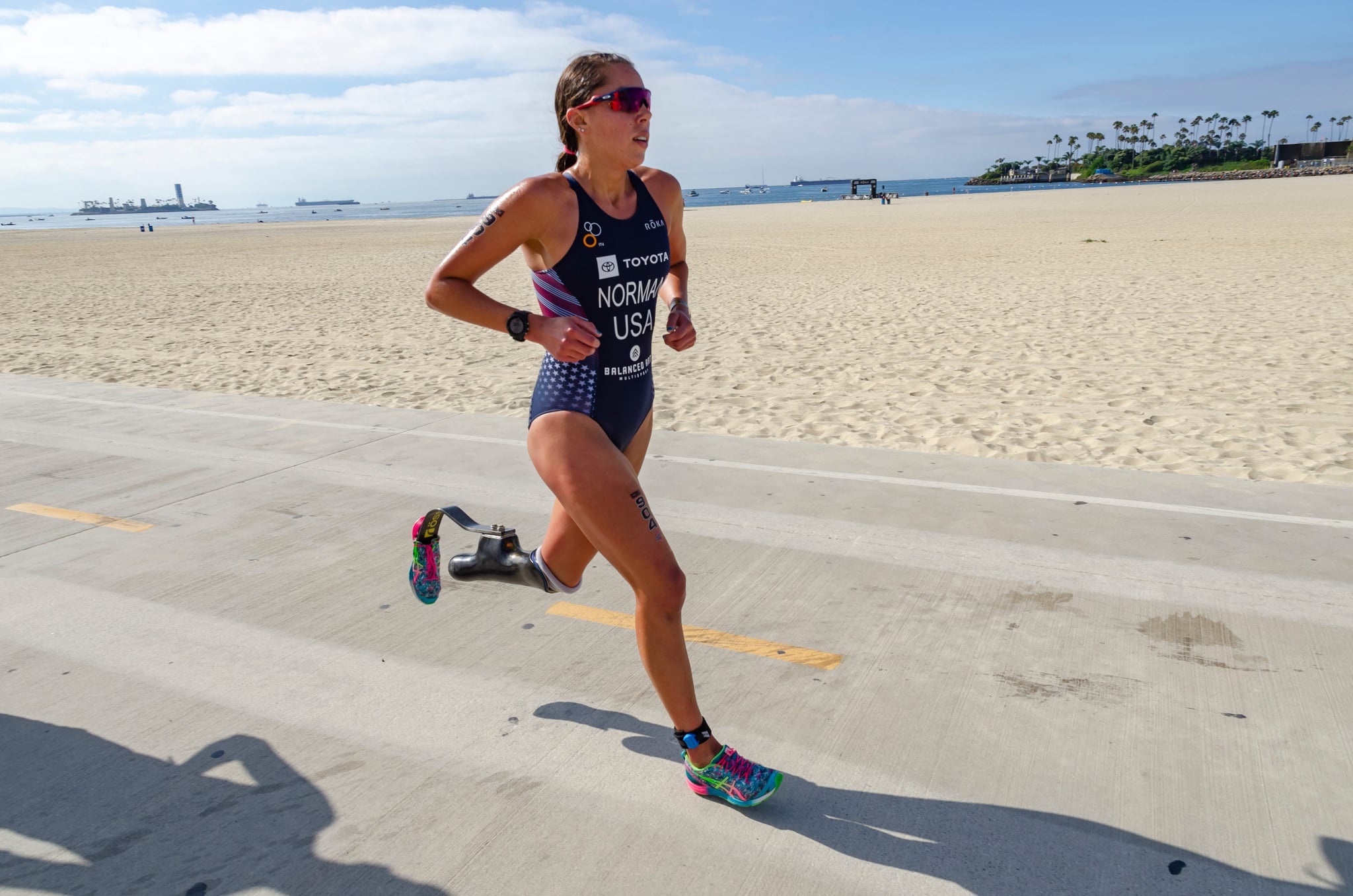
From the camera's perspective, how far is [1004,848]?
8.11ft

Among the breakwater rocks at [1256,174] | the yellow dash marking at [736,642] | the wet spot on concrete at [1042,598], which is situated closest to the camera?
the yellow dash marking at [736,642]

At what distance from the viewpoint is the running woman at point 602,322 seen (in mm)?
2648

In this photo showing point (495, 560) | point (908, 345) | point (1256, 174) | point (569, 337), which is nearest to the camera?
point (569, 337)

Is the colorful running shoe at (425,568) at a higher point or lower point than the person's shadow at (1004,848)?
higher

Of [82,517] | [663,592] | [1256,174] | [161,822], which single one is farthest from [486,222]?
[1256,174]

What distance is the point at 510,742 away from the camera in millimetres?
3049

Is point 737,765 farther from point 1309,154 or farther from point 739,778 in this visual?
point 1309,154

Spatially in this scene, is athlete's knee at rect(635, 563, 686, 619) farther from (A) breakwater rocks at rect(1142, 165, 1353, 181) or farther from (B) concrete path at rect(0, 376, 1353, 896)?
(A) breakwater rocks at rect(1142, 165, 1353, 181)

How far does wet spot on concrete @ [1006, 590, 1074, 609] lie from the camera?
3945mm

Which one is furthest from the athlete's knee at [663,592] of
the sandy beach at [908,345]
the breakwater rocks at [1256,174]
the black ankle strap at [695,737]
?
the breakwater rocks at [1256,174]

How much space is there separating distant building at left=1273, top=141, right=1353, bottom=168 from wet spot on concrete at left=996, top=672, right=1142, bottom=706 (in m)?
158

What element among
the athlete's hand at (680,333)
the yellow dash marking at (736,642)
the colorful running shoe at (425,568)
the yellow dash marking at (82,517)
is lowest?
the yellow dash marking at (736,642)

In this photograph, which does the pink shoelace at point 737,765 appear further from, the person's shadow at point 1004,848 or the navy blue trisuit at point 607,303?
the navy blue trisuit at point 607,303

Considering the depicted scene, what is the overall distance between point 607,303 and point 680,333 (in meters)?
0.37
